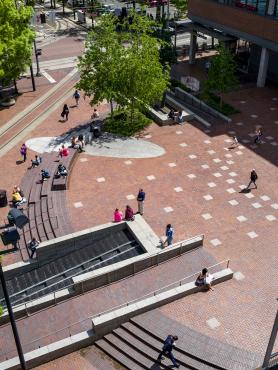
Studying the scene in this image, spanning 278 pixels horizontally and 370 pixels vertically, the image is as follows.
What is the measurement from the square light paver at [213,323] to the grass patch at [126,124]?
1923 centimetres

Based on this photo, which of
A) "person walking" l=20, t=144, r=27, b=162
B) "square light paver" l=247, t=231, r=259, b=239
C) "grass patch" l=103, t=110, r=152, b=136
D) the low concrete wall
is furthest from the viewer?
"grass patch" l=103, t=110, r=152, b=136

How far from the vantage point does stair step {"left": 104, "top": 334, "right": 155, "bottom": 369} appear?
17.3m

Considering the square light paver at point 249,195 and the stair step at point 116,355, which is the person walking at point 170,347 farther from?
Answer: the square light paver at point 249,195

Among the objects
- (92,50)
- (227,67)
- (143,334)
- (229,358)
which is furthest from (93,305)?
(227,67)

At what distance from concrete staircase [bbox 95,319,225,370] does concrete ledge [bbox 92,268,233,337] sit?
31 cm

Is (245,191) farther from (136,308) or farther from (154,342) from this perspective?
(154,342)

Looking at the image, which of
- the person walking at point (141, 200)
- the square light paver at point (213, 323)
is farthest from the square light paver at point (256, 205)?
the square light paver at point (213, 323)

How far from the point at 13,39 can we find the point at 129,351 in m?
29.7

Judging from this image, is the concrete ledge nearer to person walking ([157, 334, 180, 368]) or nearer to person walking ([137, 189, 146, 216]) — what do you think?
person walking ([157, 334, 180, 368])

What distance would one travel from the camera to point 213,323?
18375mm

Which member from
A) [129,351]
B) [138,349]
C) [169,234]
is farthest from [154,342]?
[169,234]

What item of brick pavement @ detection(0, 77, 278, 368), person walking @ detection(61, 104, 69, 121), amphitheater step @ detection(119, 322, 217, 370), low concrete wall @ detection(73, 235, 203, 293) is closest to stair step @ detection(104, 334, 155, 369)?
amphitheater step @ detection(119, 322, 217, 370)

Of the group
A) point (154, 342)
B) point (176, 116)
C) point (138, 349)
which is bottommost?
point (138, 349)

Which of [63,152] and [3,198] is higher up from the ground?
[63,152]
